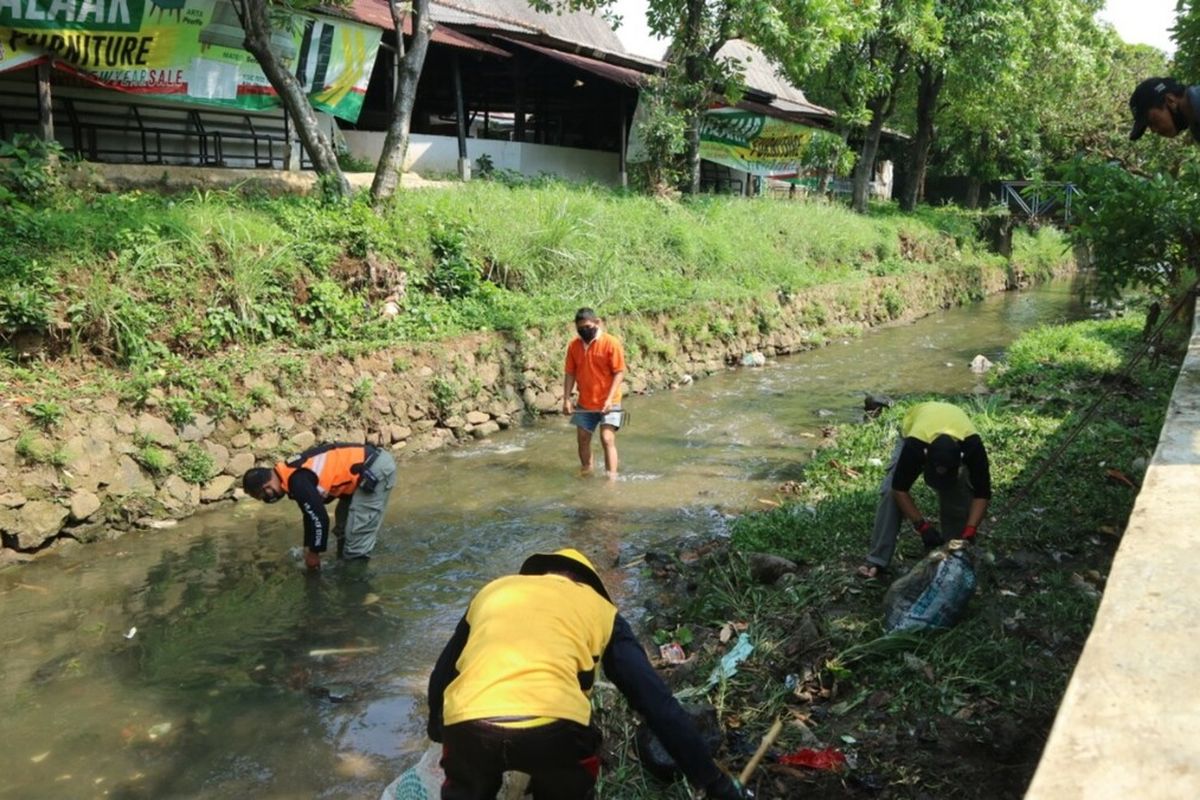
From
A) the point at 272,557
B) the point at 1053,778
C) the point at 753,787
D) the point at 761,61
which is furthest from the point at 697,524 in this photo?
the point at 761,61

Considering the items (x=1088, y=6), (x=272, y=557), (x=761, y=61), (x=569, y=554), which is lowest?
(x=272, y=557)

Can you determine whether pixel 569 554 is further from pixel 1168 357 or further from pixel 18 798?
pixel 1168 357

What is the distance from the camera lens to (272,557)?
25.4 ft

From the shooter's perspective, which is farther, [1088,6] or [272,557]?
[1088,6]

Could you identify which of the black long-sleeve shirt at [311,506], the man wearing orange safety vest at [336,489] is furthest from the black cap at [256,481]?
the black long-sleeve shirt at [311,506]

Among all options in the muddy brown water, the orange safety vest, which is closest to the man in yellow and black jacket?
the muddy brown water

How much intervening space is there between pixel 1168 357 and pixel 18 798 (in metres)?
13.9

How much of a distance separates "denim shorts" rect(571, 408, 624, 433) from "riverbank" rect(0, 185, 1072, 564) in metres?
1.94

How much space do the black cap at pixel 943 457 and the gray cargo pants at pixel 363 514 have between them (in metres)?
3.87

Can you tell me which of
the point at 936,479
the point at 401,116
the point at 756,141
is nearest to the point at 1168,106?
the point at 936,479

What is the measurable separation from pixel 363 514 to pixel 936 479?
4.10 m

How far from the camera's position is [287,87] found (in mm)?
12602

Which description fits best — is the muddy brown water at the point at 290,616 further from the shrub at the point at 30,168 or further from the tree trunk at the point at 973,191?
the tree trunk at the point at 973,191

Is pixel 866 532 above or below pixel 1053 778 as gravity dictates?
below
